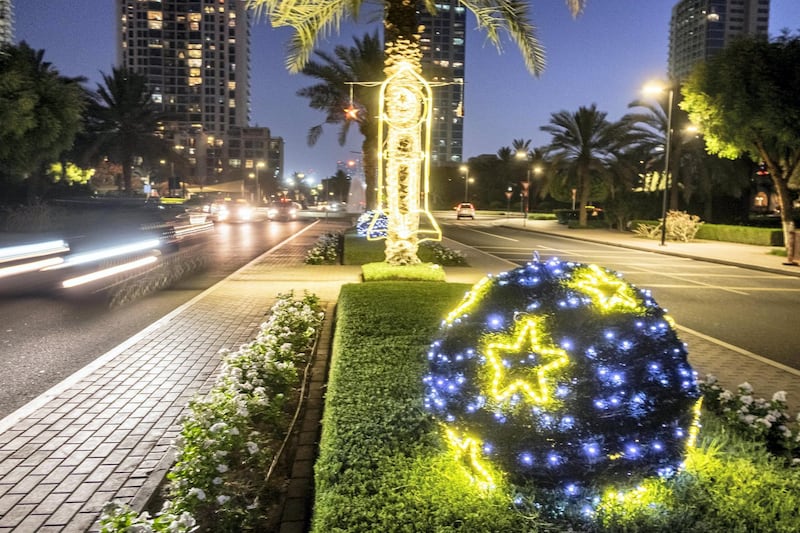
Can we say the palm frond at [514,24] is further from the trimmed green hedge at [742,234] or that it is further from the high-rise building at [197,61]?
the high-rise building at [197,61]

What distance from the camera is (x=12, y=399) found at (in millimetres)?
6430

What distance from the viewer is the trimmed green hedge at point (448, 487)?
3.40m

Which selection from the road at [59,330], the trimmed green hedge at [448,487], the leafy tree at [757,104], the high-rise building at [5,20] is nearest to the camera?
the trimmed green hedge at [448,487]

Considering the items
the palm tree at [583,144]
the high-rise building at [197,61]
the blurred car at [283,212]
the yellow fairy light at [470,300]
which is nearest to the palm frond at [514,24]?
the yellow fairy light at [470,300]

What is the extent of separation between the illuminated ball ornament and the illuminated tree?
9.82m

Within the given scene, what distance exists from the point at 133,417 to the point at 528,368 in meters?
3.89

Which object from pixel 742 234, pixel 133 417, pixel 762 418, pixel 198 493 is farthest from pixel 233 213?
pixel 198 493

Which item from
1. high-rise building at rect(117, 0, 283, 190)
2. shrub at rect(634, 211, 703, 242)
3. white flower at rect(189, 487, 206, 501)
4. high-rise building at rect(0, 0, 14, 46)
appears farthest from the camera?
high-rise building at rect(117, 0, 283, 190)

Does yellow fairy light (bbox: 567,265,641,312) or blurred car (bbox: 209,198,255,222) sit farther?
blurred car (bbox: 209,198,255,222)

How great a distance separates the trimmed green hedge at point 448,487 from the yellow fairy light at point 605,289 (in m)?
0.96

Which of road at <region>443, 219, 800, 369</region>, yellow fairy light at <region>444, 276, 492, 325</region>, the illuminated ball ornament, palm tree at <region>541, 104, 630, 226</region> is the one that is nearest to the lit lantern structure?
road at <region>443, 219, 800, 369</region>

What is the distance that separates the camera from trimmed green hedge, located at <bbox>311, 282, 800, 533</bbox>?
3.40 metres

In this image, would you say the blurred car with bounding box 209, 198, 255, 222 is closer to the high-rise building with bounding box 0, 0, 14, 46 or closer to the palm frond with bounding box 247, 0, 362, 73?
the high-rise building with bounding box 0, 0, 14, 46

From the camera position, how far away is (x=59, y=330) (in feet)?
31.9
